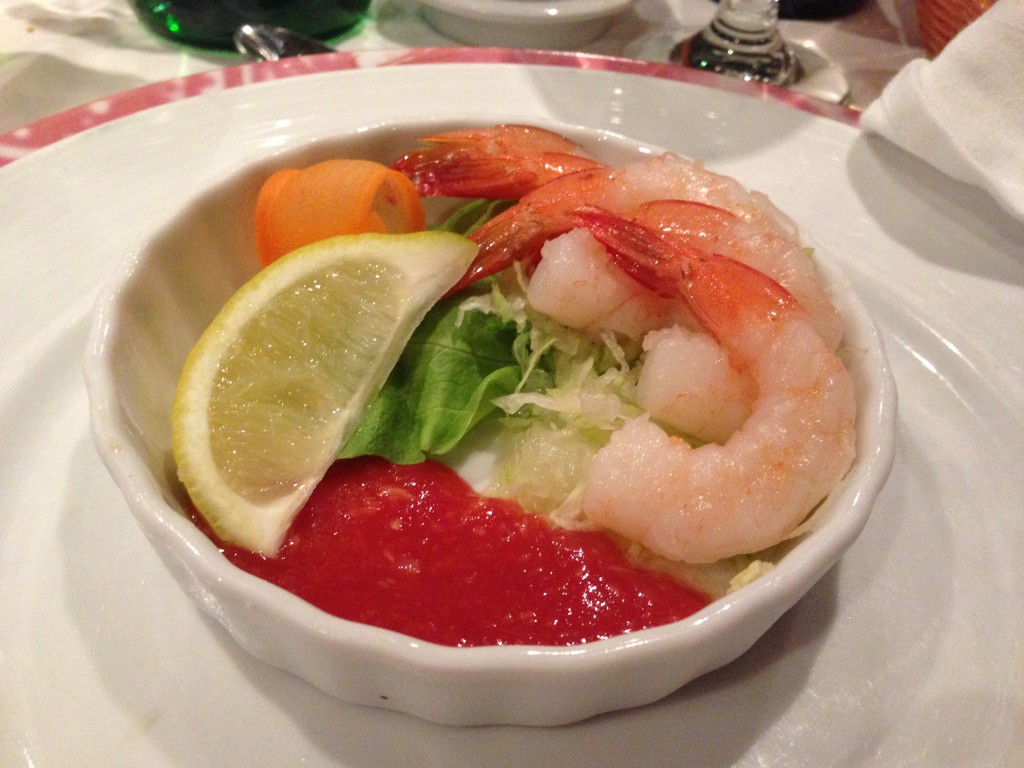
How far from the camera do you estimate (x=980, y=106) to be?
5.84 ft

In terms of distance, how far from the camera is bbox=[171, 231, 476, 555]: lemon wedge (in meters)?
1.16

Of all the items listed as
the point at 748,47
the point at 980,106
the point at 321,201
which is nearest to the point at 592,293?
the point at 321,201

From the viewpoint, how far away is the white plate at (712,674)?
1027mm

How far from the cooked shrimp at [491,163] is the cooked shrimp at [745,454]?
1.47 feet

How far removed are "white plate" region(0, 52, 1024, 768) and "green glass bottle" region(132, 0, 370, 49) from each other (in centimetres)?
68

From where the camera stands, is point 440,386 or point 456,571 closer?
point 456,571

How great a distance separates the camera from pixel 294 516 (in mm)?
1217

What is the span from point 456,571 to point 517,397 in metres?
0.41

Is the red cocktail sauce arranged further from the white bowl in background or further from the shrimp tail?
the white bowl in background

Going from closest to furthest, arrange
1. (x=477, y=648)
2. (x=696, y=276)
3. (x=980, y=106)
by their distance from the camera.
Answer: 1. (x=477, y=648)
2. (x=696, y=276)
3. (x=980, y=106)

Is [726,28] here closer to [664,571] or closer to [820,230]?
[820,230]

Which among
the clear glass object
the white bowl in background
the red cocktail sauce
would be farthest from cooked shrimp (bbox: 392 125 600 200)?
the clear glass object

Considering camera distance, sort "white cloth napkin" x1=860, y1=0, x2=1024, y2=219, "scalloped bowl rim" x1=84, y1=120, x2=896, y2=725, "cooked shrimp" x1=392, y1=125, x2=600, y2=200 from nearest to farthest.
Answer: "scalloped bowl rim" x1=84, y1=120, x2=896, y2=725 → "cooked shrimp" x1=392, y1=125, x2=600, y2=200 → "white cloth napkin" x1=860, y1=0, x2=1024, y2=219

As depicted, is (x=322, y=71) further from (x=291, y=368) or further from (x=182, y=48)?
(x=291, y=368)
